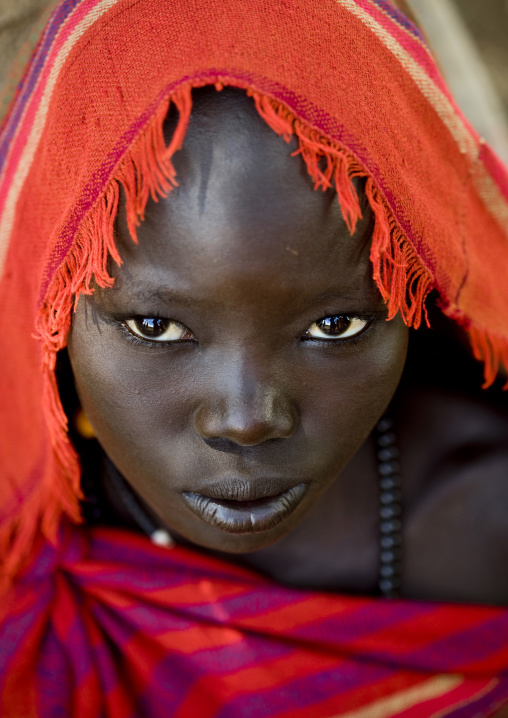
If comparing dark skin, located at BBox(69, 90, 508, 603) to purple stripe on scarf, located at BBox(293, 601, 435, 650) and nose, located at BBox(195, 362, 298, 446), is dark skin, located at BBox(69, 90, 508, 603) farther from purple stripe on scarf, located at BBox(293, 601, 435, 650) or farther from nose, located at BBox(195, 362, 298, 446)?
purple stripe on scarf, located at BBox(293, 601, 435, 650)

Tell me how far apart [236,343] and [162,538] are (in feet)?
2.02

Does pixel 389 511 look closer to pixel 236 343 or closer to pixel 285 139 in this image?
pixel 236 343

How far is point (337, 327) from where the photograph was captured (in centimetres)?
89

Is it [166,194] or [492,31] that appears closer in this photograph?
[166,194]

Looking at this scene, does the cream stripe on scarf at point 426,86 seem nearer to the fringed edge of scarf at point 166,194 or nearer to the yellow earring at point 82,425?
the fringed edge of scarf at point 166,194

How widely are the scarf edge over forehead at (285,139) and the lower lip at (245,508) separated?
0.24 metres

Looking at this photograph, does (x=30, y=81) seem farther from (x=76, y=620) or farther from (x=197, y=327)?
(x=76, y=620)

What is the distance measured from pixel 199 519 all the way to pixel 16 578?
0.49 meters

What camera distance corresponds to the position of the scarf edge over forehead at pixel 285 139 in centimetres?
79

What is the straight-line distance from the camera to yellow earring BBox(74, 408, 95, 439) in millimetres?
1235

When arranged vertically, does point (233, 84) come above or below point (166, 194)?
above

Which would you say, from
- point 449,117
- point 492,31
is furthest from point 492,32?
point 449,117

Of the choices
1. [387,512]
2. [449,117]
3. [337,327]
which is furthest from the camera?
[387,512]

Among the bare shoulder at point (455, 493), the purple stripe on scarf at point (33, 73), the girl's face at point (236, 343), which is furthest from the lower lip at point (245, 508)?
the purple stripe on scarf at point (33, 73)
